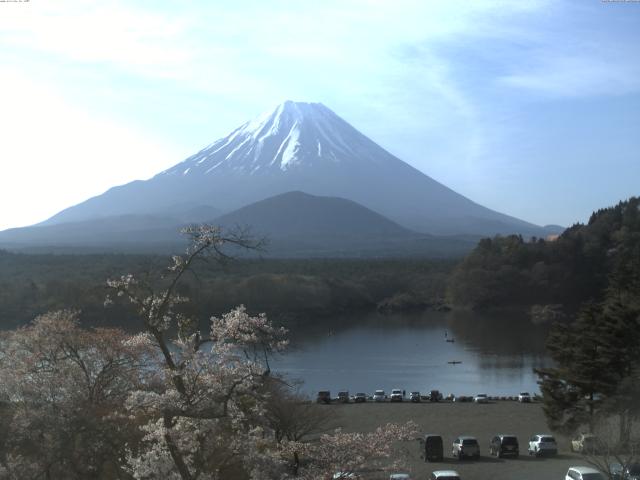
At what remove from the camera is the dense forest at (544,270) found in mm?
32906

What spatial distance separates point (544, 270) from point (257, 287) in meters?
12.1

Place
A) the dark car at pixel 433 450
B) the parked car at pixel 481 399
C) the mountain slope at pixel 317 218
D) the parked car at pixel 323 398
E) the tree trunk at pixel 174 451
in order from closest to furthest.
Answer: the tree trunk at pixel 174 451 → the dark car at pixel 433 450 → the parked car at pixel 323 398 → the parked car at pixel 481 399 → the mountain slope at pixel 317 218

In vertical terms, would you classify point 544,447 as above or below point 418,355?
above

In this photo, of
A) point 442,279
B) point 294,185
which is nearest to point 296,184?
point 294,185

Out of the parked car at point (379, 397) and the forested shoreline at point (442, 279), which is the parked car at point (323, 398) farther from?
the forested shoreline at point (442, 279)

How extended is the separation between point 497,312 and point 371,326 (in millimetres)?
7230

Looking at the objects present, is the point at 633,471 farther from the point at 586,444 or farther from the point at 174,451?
the point at 174,451

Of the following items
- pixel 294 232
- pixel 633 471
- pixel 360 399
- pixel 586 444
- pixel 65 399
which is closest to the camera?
pixel 65 399

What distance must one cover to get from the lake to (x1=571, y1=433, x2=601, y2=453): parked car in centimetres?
448

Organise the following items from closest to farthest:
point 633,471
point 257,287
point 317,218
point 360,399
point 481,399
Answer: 1. point 633,471
2. point 481,399
3. point 360,399
4. point 257,287
5. point 317,218

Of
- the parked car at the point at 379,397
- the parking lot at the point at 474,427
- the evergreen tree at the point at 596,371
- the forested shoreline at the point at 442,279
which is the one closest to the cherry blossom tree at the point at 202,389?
the parking lot at the point at 474,427

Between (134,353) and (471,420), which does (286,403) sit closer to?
(134,353)

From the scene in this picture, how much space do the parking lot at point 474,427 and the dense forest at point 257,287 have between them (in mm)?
8171

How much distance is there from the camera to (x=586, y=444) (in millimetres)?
7406
